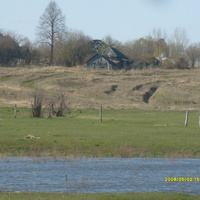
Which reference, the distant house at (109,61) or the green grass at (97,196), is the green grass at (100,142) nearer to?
the green grass at (97,196)

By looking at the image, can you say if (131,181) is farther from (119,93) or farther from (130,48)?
(130,48)

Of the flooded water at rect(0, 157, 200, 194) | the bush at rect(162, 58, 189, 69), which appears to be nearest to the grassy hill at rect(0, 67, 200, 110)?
the bush at rect(162, 58, 189, 69)

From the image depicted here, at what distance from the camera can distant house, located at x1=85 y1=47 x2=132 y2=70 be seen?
128875 mm

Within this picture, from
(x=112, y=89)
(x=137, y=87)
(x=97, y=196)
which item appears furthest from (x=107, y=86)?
(x=97, y=196)

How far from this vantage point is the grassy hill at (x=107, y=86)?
81.5 m

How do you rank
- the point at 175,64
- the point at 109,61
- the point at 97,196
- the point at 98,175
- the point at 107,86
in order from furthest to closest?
1. the point at 175,64
2. the point at 109,61
3. the point at 107,86
4. the point at 98,175
5. the point at 97,196

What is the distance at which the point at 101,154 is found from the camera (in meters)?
28.1

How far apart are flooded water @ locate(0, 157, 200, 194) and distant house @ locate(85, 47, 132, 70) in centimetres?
10265

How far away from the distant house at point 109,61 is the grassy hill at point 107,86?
18789 mm

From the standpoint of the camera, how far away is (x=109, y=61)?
12975 cm

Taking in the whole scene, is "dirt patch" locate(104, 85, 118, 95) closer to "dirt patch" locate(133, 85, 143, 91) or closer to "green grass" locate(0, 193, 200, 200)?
"dirt patch" locate(133, 85, 143, 91)

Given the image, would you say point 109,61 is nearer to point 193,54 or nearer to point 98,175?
point 193,54

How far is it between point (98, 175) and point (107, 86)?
7396 cm

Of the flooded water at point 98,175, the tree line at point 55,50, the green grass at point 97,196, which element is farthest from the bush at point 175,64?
the green grass at point 97,196
